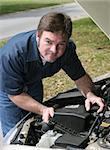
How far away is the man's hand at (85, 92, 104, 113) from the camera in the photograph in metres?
1.82

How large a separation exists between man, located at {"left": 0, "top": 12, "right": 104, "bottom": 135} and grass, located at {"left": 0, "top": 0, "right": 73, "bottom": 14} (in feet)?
0.20

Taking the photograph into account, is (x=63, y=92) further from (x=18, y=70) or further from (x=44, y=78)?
(x=18, y=70)

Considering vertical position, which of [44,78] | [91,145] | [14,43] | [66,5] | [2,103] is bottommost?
[91,145]

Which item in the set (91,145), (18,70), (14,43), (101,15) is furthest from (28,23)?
(91,145)

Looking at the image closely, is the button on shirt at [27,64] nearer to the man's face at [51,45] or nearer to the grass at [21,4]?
the man's face at [51,45]

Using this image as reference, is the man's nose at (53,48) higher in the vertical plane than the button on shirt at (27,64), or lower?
higher

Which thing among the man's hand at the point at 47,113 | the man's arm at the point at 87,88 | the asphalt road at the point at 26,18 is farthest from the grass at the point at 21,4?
the man's hand at the point at 47,113

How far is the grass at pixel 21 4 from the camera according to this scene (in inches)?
70.7

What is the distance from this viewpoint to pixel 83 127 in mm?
1812

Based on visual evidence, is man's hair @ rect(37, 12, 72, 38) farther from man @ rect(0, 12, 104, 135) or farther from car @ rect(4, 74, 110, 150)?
car @ rect(4, 74, 110, 150)

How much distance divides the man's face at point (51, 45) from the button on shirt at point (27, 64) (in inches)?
0.8

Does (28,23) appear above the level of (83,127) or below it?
above

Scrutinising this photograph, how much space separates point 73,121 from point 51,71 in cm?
26

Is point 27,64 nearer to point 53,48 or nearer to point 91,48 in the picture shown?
point 53,48
